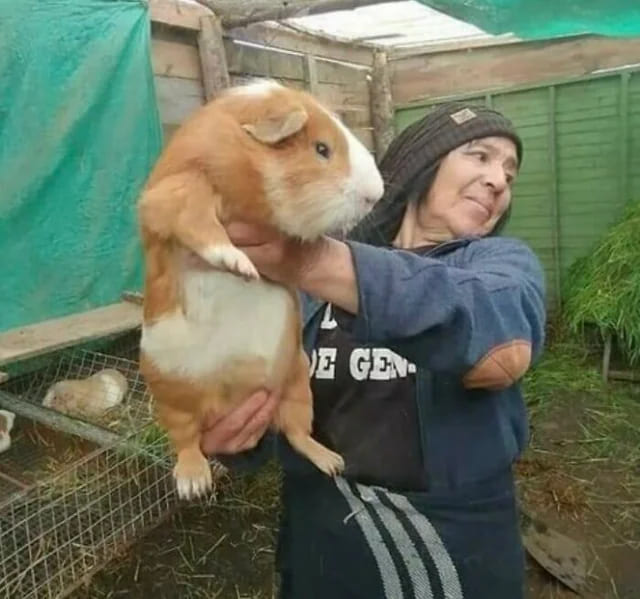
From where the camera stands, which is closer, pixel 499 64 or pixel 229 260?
pixel 229 260

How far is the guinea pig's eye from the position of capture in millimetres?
966

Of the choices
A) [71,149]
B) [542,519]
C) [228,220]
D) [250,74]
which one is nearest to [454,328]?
[228,220]

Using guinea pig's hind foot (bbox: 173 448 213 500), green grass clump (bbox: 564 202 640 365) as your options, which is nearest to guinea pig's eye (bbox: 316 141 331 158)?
guinea pig's hind foot (bbox: 173 448 213 500)

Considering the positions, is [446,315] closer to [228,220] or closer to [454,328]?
[454,328]

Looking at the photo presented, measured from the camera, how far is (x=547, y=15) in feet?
8.29

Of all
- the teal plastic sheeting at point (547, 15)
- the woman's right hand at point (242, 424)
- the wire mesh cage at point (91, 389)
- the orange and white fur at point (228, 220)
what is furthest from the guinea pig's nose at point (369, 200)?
the teal plastic sheeting at point (547, 15)

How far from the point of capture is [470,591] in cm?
116

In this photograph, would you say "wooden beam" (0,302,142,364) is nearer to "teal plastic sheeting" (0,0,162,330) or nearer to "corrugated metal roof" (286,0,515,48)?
"teal plastic sheeting" (0,0,162,330)

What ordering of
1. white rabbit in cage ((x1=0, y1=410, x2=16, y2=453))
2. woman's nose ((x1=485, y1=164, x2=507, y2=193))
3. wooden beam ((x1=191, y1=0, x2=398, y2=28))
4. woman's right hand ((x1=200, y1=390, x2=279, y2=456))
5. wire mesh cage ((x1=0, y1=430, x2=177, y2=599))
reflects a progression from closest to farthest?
woman's right hand ((x1=200, y1=390, x2=279, y2=456)), woman's nose ((x1=485, y1=164, x2=507, y2=193)), wire mesh cage ((x1=0, y1=430, x2=177, y2=599)), white rabbit in cage ((x1=0, y1=410, x2=16, y2=453)), wooden beam ((x1=191, y1=0, x2=398, y2=28))

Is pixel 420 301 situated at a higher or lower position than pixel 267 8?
lower

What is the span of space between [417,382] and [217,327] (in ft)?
1.10

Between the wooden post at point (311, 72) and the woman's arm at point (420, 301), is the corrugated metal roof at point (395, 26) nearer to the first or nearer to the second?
the wooden post at point (311, 72)

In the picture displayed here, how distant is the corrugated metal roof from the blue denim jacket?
2.50m

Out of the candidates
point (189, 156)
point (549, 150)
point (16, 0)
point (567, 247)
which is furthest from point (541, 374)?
point (189, 156)
